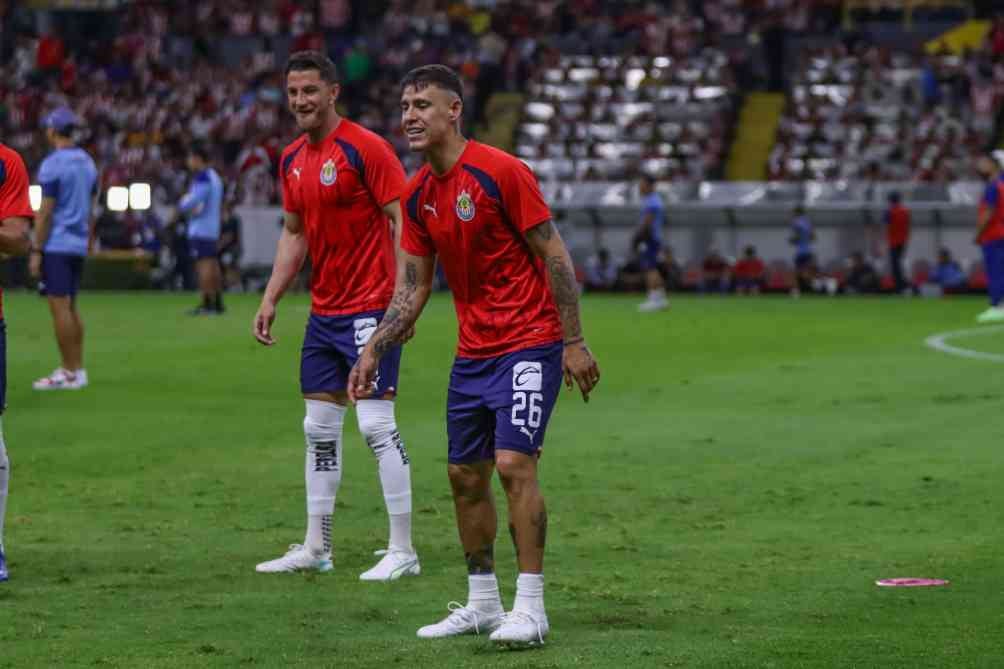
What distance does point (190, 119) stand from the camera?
4788 centimetres

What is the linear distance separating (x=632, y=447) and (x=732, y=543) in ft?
14.0

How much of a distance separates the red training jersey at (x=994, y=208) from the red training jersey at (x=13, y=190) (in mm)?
20048

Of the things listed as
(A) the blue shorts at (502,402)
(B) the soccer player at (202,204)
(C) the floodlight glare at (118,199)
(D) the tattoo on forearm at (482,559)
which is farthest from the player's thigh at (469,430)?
(C) the floodlight glare at (118,199)

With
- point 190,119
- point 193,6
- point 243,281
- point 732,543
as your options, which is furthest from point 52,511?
point 193,6

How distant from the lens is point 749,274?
38312 millimetres

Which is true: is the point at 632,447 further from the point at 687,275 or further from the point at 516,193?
the point at 687,275

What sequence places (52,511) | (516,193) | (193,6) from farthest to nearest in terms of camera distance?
(193,6), (52,511), (516,193)

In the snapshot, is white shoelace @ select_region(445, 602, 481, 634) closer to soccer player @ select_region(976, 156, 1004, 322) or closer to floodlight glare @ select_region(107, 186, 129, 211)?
soccer player @ select_region(976, 156, 1004, 322)

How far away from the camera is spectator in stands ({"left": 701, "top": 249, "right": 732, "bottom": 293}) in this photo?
3838 centimetres

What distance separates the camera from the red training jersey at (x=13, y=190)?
9172 millimetres

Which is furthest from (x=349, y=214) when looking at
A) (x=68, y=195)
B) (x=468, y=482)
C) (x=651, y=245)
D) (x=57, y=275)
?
(x=651, y=245)

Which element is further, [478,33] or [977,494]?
[478,33]

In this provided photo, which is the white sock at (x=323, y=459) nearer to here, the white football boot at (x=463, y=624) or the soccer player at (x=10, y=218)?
the soccer player at (x=10, y=218)

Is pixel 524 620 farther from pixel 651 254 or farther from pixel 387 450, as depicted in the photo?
pixel 651 254
